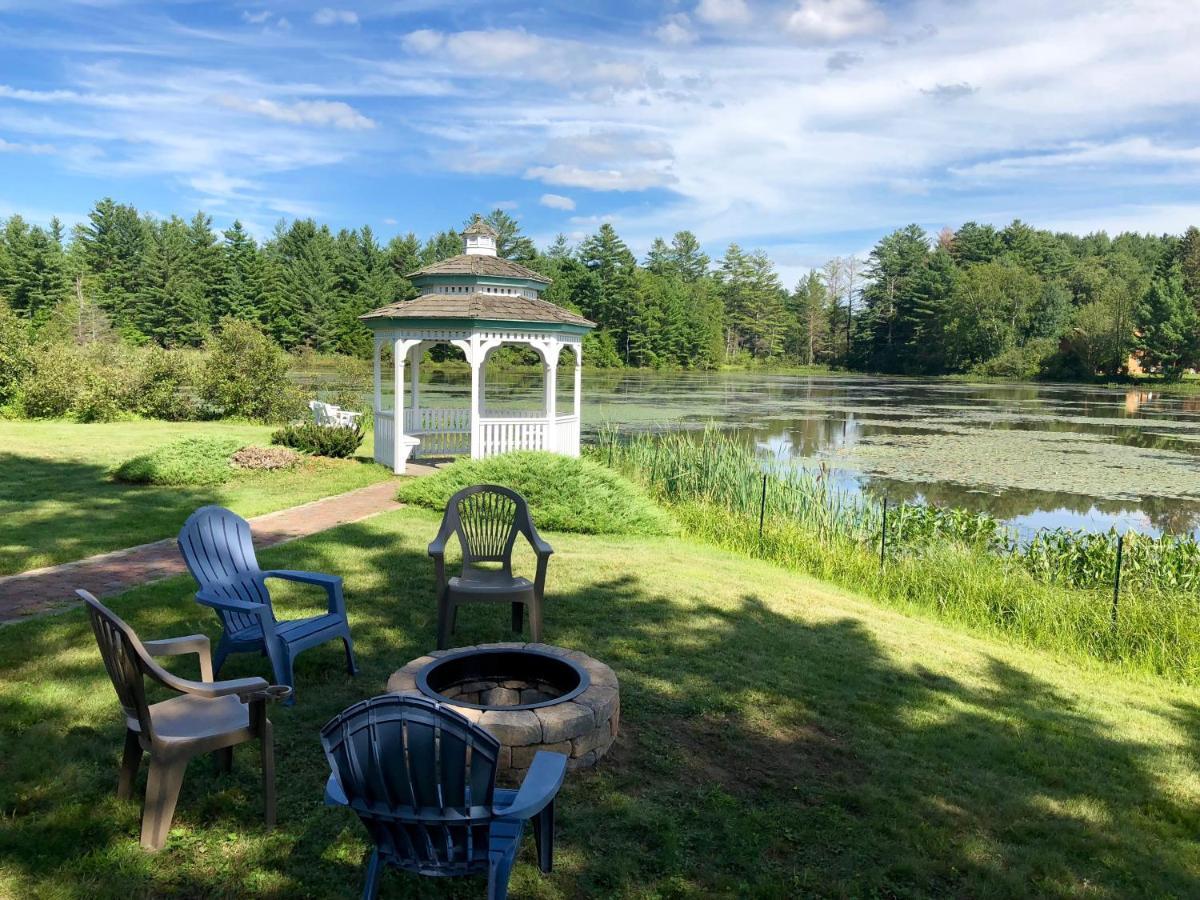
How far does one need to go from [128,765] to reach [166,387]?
1879cm

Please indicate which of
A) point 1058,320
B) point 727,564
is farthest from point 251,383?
point 1058,320

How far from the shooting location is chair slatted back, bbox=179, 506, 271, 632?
4.45m

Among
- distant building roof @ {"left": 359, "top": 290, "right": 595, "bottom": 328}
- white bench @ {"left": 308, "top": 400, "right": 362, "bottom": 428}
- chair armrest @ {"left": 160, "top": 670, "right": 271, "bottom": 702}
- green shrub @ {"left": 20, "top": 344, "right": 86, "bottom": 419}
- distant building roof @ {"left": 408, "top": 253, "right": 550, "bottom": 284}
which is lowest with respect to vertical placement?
chair armrest @ {"left": 160, "top": 670, "right": 271, "bottom": 702}

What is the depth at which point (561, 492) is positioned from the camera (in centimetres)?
976

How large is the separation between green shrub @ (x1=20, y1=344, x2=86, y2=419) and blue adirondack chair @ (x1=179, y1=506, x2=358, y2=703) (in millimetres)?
17239

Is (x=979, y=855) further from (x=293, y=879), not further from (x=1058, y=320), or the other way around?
(x=1058, y=320)

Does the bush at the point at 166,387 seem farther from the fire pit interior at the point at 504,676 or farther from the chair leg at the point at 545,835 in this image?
the chair leg at the point at 545,835

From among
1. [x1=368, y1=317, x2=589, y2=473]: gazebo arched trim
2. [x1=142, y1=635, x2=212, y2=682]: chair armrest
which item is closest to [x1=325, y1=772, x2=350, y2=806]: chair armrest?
[x1=142, y1=635, x2=212, y2=682]: chair armrest

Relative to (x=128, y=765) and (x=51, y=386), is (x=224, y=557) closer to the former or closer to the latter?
(x=128, y=765)

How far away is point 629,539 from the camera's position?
30.7 feet

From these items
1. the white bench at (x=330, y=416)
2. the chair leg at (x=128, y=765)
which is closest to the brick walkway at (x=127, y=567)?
the chair leg at (x=128, y=765)

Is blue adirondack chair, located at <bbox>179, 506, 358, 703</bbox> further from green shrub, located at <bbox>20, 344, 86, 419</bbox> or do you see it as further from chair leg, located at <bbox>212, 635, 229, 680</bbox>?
green shrub, located at <bbox>20, 344, 86, 419</bbox>

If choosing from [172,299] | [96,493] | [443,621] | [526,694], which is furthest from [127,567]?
[172,299]

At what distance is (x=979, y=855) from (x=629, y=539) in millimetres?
6227
